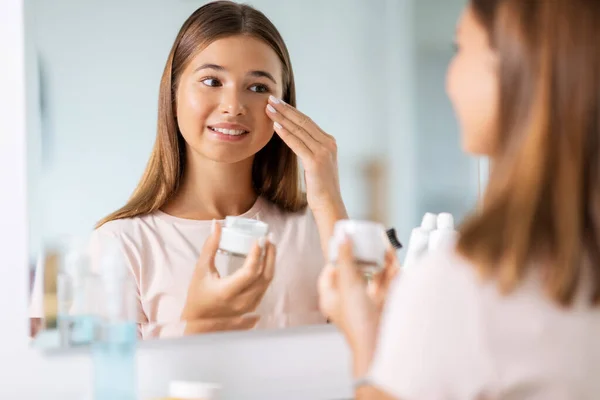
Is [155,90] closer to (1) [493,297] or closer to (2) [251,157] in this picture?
(2) [251,157]

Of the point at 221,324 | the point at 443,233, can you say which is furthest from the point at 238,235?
the point at 443,233

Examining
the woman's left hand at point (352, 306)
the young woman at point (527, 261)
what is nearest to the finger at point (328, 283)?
the woman's left hand at point (352, 306)

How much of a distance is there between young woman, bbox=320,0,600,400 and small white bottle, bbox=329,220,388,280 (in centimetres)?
29

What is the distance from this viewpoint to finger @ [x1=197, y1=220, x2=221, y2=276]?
114cm

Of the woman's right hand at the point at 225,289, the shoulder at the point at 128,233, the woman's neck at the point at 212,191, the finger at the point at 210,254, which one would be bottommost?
the woman's right hand at the point at 225,289

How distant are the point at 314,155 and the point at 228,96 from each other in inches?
6.6

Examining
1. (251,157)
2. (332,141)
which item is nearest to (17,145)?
(251,157)

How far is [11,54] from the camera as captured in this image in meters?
1.06

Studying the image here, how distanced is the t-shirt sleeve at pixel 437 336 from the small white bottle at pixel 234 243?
0.44 meters

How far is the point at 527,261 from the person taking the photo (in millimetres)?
Answer: 724

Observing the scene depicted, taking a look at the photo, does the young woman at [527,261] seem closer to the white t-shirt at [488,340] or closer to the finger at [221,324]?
the white t-shirt at [488,340]

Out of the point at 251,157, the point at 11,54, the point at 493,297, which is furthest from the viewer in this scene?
the point at 251,157

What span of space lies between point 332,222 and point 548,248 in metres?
0.52

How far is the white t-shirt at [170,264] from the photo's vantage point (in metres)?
1.12
